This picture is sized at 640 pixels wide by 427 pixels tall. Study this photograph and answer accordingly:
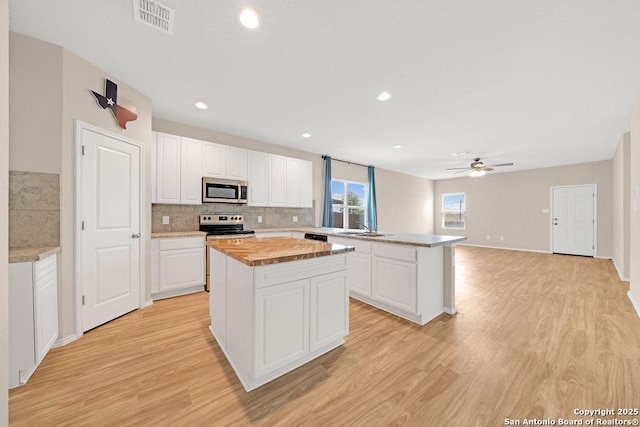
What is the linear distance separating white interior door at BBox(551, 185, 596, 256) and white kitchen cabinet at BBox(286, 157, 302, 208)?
764 cm

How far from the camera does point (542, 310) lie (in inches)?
115

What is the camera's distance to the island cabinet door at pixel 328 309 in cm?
189

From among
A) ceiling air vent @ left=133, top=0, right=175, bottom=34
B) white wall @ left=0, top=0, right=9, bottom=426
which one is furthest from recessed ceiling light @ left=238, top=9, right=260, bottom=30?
white wall @ left=0, top=0, right=9, bottom=426

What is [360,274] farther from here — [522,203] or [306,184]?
[522,203]

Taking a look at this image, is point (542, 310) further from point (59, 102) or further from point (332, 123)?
point (59, 102)

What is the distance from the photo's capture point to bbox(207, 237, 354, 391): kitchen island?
1604 millimetres

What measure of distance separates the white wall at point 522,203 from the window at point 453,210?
0.22 m

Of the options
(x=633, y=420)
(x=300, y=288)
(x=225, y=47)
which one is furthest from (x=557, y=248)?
(x=225, y=47)

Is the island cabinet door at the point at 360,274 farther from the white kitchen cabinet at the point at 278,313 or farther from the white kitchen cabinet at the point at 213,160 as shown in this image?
the white kitchen cabinet at the point at 213,160

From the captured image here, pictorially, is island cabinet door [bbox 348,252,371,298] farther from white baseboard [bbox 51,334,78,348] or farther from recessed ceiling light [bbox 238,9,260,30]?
white baseboard [bbox 51,334,78,348]

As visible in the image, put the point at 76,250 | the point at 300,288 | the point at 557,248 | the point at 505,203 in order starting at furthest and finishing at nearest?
the point at 505,203 < the point at 557,248 < the point at 76,250 < the point at 300,288

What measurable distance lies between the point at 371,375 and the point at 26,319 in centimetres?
256

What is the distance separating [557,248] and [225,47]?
9.54m

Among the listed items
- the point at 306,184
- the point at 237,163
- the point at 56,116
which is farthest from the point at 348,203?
the point at 56,116
